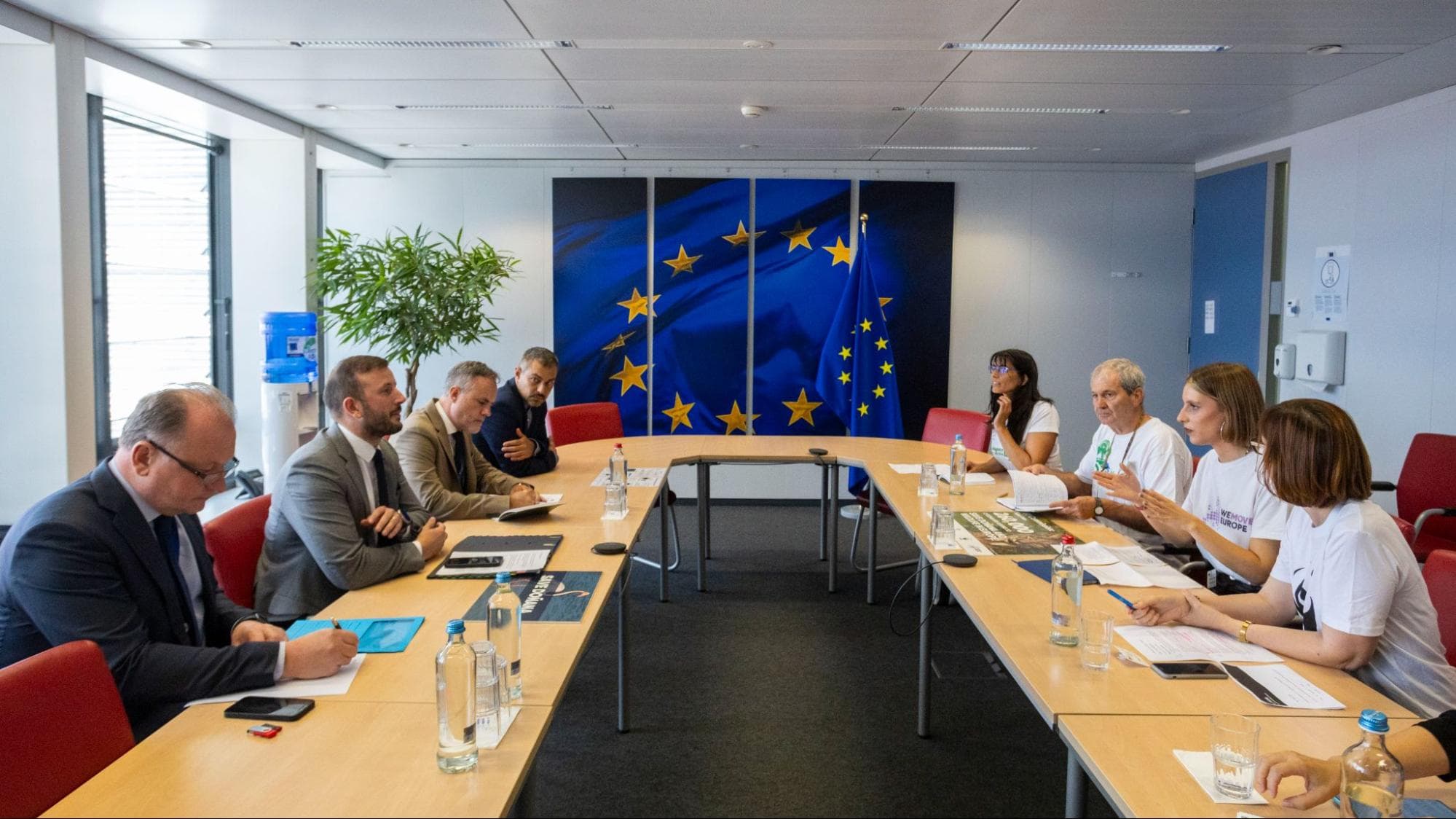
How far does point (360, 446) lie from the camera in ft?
9.88

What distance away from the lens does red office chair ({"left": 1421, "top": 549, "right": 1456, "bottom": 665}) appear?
2297mm

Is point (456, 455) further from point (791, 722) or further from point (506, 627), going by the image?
point (506, 627)

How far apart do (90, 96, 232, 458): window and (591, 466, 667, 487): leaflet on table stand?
97.9 inches

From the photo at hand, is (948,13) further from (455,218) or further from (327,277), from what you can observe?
(455,218)

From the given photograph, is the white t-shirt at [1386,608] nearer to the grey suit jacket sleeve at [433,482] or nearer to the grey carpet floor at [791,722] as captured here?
the grey carpet floor at [791,722]

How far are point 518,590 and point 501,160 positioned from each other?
5.57 meters

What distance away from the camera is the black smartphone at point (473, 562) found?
9.55 ft

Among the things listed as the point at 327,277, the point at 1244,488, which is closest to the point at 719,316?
the point at 327,277

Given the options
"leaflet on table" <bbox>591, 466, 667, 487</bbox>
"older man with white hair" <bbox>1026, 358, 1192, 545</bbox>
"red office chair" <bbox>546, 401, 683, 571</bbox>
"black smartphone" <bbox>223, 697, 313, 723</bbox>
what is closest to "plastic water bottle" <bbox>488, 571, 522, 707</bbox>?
"black smartphone" <bbox>223, 697, 313, 723</bbox>

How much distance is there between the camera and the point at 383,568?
276 cm

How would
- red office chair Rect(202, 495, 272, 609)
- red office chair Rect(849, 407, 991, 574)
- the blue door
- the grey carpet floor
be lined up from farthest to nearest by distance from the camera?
the blue door, red office chair Rect(849, 407, 991, 574), the grey carpet floor, red office chair Rect(202, 495, 272, 609)

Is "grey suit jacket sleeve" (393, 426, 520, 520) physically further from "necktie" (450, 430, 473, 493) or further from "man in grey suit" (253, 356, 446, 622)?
"man in grey suit" (253, 356, 446, 622)

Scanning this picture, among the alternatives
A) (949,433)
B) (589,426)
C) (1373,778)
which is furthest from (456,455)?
(1373,778)

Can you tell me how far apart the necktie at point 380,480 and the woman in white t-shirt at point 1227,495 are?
2.32 m
